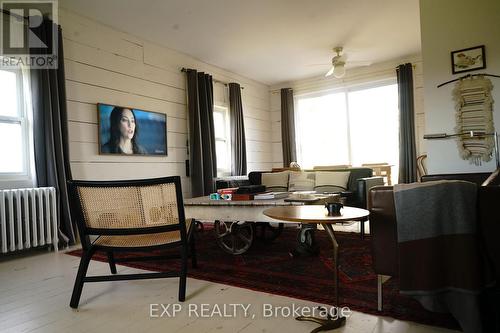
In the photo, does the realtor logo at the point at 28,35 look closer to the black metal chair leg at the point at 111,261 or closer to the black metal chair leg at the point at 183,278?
the black metal chair leg at the point at 111,261

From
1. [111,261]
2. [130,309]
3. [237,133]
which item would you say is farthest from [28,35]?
[237,133]

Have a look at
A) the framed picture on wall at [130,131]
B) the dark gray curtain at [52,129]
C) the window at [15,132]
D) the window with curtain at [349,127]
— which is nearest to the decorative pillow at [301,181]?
the framed picture on wall at [130,131]

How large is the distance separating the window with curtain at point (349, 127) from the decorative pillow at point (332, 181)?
2251mm

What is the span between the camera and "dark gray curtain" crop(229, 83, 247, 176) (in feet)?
19.3

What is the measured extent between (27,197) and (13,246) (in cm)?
47

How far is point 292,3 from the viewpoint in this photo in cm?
365

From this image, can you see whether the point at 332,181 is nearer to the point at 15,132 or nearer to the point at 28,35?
the point at 15,132

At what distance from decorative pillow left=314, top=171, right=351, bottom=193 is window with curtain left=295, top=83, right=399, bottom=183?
2.25 meters

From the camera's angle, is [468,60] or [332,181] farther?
[332,181]

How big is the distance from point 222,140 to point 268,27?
2.27 m

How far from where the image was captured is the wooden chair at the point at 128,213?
1783 mm

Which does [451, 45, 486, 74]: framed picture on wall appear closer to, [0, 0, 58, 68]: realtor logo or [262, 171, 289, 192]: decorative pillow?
[262, 171, 289, 192]: decorative pillow

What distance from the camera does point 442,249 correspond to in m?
1.33

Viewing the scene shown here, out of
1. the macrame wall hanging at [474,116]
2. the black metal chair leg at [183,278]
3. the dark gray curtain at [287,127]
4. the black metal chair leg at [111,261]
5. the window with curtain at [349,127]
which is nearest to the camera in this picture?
the black metal chair leg at [183,278]
